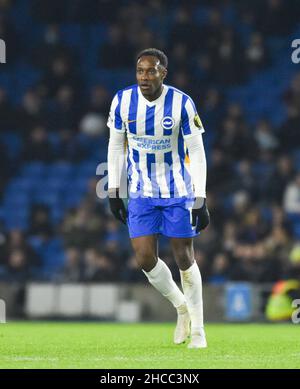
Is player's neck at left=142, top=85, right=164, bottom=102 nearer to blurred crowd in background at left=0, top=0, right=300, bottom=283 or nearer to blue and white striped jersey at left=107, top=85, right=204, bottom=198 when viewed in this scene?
blue and white striped jersey at left=107, top=85, right=204, bottom=198

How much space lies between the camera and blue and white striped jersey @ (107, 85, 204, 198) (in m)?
8.48

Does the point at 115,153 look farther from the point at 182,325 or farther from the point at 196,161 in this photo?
the point at 182,325

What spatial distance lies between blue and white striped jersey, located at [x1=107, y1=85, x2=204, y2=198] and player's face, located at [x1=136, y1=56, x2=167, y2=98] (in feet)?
0.63

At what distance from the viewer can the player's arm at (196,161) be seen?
331 inches

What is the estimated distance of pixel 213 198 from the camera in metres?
17.0

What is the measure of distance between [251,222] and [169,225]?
7.69 m

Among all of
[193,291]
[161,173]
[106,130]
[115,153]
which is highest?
[106,130]

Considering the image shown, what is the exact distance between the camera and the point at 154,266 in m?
8.66

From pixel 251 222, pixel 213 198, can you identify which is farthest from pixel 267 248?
pixel 213 198

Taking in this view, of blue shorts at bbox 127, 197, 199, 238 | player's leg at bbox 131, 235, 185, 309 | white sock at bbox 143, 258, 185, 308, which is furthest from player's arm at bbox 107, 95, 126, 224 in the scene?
white sock at bbox 143, 258, 185, 308


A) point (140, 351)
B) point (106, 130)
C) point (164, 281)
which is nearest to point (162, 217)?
point (164, 281)

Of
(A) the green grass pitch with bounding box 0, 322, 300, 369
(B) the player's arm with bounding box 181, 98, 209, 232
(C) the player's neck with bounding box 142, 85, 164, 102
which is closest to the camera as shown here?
(A) the green grass pitch with bounding box 0, 322, 300, 369

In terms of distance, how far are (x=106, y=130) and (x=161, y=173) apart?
34.6 feet
